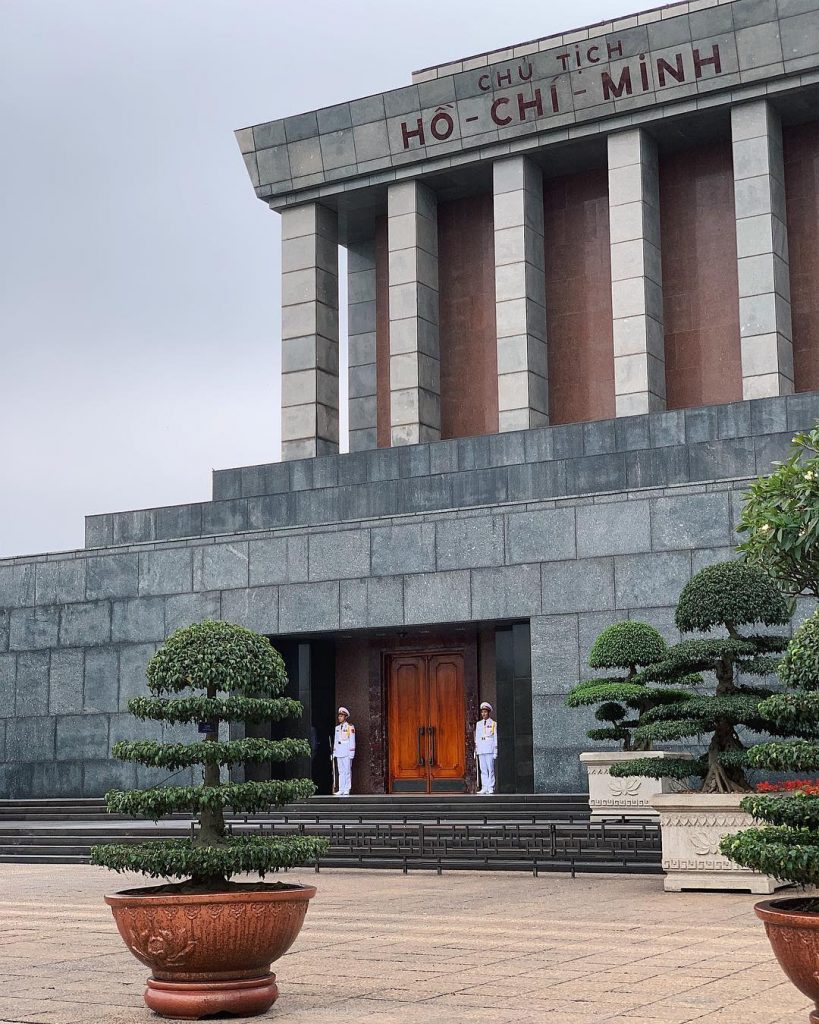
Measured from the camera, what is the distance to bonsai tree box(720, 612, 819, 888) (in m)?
7.15

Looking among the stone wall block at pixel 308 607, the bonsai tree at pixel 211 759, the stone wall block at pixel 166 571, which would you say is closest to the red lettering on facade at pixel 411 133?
the stone wall block at pixel 166 571

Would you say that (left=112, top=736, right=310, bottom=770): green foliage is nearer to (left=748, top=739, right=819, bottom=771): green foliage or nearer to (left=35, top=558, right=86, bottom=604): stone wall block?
(left=748, top=739, right=819, bottom=771): green foliage

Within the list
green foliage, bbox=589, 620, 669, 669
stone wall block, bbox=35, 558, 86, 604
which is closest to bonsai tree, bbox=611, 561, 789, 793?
green foliage, bbox=589, 620, 669, 669

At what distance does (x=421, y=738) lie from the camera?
25469 millimetres

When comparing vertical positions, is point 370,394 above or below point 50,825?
above

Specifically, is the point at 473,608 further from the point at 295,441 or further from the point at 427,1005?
the point at 427,1005

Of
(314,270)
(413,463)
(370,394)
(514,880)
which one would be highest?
(314,270)

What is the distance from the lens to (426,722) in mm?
25516

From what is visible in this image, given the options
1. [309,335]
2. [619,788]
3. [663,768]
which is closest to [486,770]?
[619,788]

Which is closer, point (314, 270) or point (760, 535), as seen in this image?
point (760, 535)

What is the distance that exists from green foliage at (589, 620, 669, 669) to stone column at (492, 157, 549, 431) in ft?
34.1

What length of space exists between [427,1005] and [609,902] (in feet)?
18.3

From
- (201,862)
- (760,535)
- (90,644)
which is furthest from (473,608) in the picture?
(201,862)

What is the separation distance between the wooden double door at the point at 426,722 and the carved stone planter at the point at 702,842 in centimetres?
1043
